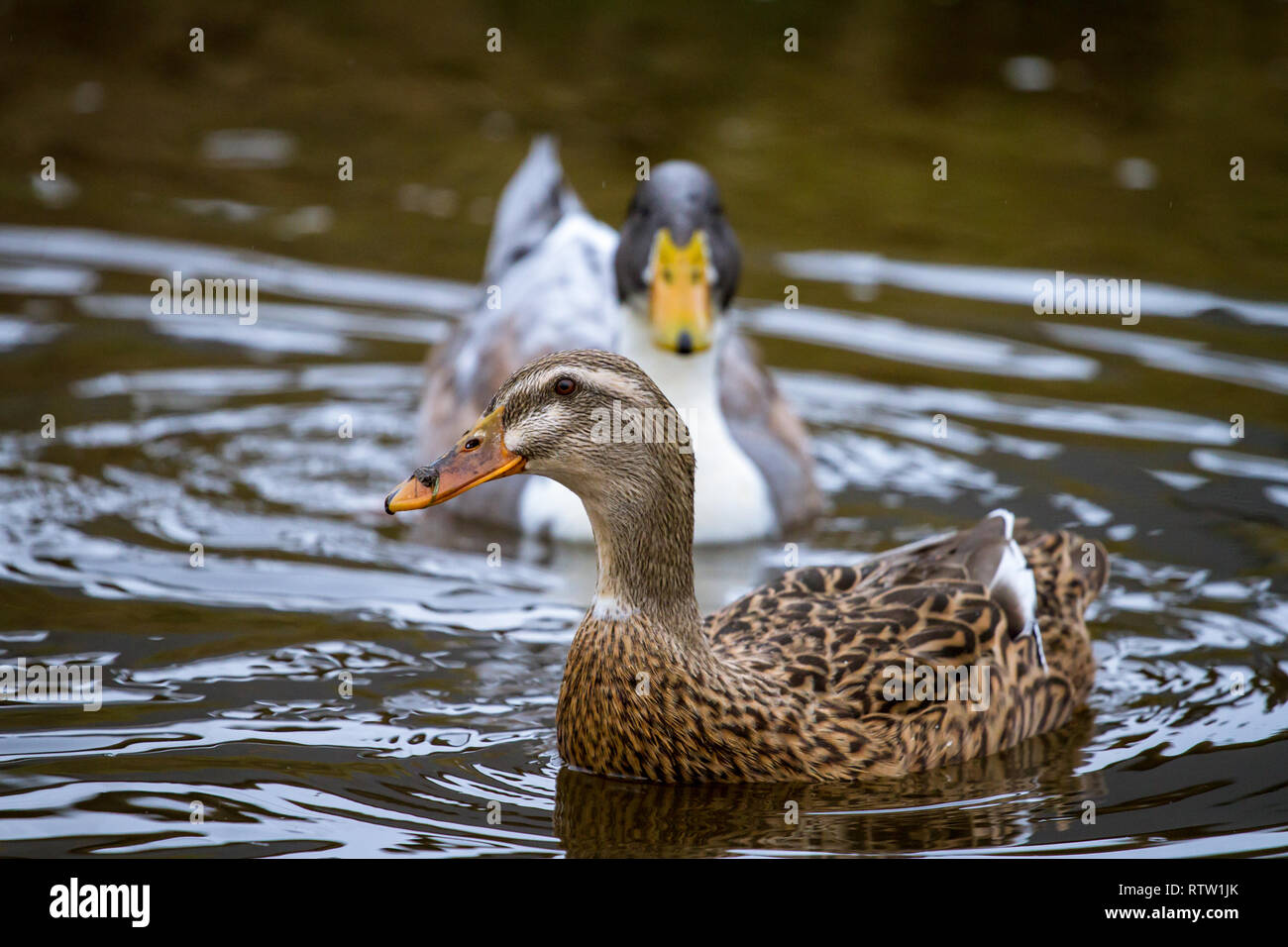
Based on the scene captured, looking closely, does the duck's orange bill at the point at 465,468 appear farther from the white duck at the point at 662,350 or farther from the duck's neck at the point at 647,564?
the white duck at the point at 662,350

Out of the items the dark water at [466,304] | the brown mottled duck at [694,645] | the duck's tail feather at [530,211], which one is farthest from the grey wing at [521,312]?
the brown mottled duck at [694,645]

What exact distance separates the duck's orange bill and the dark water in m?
0.88

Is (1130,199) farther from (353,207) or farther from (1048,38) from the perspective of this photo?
(353,207)

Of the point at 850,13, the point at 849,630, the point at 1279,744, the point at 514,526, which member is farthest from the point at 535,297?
the point at 850,13

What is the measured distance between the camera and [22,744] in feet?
18.5

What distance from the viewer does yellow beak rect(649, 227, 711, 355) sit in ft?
25.1

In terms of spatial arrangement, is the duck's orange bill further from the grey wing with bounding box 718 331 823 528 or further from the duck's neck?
the grey wing with bounding box 718 331 823 528

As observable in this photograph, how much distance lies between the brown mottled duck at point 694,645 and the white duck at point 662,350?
2115mm

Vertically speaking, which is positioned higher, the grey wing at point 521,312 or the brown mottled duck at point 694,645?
the grey wing at point 521,312

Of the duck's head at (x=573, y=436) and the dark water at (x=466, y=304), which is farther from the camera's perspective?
the dark water at (x=466, y=304)

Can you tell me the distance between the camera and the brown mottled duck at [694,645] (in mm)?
5207

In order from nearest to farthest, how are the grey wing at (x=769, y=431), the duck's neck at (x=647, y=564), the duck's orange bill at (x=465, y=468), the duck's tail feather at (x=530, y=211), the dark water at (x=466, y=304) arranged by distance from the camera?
the duck's orange bill at (x=465, y=468)
the duck's neck at (x=647, y=564)
the dark water at (x=466, y=304)
the grey wing at (x=769, y=431)
the duck's tail feather at (x=530, y=211)

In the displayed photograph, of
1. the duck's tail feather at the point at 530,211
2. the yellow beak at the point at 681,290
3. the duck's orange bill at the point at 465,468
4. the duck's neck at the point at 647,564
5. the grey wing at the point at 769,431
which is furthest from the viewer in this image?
the duck's tail feather at the point at 530,211
